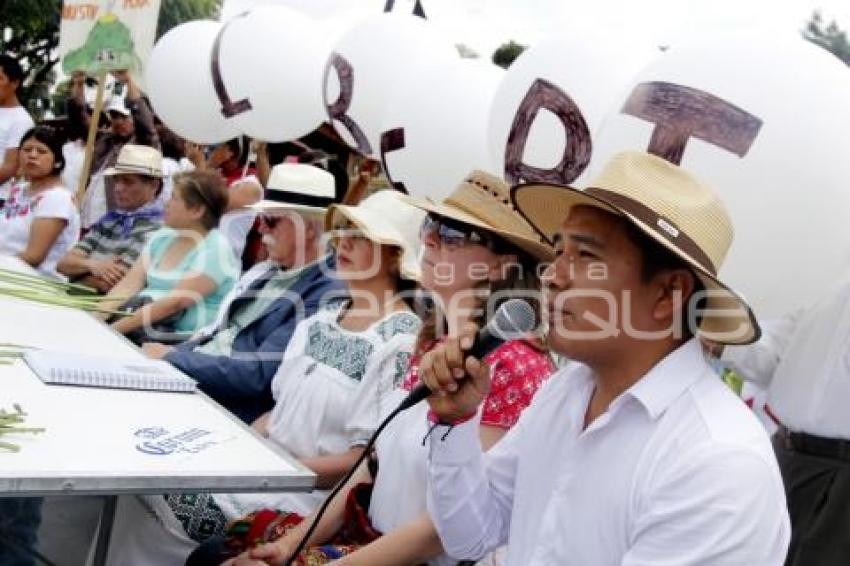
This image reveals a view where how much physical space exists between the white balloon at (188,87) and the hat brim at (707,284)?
4373 mm

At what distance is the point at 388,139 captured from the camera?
3.98 meters

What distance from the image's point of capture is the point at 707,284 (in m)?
1.43

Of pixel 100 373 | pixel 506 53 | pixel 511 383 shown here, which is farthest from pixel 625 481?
pixel 506 53

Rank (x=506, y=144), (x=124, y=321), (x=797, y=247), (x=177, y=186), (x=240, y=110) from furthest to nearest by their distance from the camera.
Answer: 1. (x=240, y=110)
2. (x=177, y=186)
3. (x=124, y=321)
4. (x=506, y=144)
5. (x=797, y=247)

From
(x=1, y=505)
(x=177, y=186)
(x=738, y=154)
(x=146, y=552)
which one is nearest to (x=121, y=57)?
(x=177, y=186)

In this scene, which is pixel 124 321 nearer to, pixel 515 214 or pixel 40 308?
pixel 40 308

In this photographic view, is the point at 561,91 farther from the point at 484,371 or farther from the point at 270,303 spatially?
the point at 484,371

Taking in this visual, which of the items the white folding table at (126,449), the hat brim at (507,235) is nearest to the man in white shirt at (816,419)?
the hat brim at (507,235)

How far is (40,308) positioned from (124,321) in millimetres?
590

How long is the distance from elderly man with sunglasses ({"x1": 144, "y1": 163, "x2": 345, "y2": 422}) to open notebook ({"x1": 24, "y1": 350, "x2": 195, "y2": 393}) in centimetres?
44

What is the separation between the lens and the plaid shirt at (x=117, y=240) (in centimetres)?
462

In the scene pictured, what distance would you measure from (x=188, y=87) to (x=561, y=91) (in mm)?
3644

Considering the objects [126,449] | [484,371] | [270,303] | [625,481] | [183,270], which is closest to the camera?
[625,481]

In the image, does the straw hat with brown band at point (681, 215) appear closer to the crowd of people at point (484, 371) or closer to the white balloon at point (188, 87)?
the crowd of people at point (484, 371)
